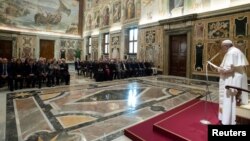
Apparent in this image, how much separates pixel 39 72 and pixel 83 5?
53.7 feet

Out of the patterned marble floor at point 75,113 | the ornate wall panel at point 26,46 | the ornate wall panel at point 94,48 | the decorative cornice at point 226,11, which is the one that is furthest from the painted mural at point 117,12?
the patterned marble floor at point 75,113

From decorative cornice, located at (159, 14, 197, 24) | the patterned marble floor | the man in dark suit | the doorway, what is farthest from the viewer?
the doorway

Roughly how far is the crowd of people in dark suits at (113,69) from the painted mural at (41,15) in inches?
345

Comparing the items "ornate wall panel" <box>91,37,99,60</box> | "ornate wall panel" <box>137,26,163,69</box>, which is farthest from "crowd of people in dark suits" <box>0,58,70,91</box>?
"ornate wall panel" <box>91,37,99,60</box>

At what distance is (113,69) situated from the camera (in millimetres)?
10945

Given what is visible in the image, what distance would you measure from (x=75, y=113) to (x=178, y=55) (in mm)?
Result: 9286

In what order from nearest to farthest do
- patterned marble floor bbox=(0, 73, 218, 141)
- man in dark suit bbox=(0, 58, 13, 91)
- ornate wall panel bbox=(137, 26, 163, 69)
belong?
patterned marble floor bbox=(0, 73, 218, 141), man in dark suit bbox=(0, 58, 13, 91), ornate wall panel bbox=(137, 26, 163, 69)

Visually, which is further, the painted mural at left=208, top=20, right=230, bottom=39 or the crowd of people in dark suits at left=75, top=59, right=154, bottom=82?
the crowd of people in dark suits at left=75, top=59, right=154, bottom=82

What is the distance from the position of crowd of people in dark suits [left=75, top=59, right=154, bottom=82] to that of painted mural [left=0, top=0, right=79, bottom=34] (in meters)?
8.76

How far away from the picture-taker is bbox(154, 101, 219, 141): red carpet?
3.12 meters

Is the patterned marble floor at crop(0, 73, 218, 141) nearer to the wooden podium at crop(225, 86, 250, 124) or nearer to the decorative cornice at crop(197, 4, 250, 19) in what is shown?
the wooden podium at crop(225, 86, 250, 124)

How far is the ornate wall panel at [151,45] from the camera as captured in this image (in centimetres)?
1318

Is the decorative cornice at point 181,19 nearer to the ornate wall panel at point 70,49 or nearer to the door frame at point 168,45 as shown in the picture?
the door frame at point 168,45

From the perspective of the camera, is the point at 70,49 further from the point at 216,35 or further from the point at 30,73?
the point at 216,35
